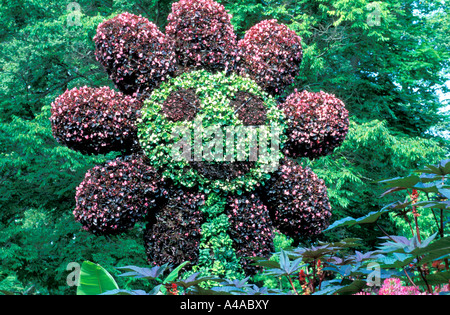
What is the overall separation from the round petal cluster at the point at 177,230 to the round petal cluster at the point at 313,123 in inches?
52.4

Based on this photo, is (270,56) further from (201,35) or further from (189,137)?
(189,137)

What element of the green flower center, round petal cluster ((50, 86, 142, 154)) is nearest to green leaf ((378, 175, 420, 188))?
the green flower center

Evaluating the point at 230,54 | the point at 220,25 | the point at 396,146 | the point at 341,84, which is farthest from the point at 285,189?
the point at 341,84

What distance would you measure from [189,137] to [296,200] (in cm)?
148

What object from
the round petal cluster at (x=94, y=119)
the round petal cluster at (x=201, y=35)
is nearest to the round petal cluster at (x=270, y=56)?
the round petal cluster at (x=201, y=35)

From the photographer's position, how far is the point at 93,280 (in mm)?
1161

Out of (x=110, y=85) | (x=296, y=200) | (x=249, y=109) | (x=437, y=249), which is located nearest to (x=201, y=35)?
(x=249, y=109)

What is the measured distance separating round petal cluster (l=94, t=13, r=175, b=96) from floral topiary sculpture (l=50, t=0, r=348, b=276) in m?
0.01

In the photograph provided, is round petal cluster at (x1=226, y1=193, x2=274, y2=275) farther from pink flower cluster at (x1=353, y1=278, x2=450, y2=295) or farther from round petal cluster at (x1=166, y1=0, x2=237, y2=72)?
pink flower cluster at (x1=353, y1=278, x2=450, y2=295)

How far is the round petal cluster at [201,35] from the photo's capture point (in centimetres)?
466

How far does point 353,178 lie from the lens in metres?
8.66

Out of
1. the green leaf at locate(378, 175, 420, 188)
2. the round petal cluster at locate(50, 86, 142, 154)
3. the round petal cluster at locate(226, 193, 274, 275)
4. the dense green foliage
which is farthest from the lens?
the dense green foliage

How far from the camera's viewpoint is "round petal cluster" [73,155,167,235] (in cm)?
445
